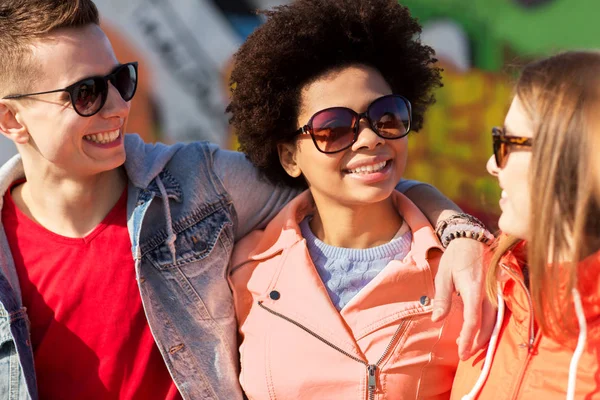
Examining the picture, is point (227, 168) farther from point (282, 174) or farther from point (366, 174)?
point (366, 174)

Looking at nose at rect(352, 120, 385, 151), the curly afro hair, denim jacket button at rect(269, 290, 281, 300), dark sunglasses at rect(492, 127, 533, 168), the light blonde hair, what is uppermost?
the light blonde hair

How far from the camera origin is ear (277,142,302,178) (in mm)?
2703

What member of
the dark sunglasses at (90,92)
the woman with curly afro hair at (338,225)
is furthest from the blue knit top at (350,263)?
the dark sunglasses at (90,92)

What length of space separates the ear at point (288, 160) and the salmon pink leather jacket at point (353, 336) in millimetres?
297

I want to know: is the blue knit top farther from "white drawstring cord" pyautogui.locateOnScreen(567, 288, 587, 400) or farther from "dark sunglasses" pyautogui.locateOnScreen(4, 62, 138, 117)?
"dark sunglasses" pyautogui.locateOnScreen(4, 62, 138, 117)

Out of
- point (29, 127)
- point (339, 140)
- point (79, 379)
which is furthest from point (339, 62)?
point (79, 379)

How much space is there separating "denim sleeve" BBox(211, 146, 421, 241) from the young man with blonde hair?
0.07 metres

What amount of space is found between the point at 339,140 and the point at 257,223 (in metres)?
0.54

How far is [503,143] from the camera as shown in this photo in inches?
75.5

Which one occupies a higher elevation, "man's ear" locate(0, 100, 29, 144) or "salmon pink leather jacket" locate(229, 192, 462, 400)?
"man's ear" locate(0, 100, 29, 144)

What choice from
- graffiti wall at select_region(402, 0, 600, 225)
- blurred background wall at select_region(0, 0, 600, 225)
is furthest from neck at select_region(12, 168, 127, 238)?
graffiti wall at select_region(402, 0, 600, 225)

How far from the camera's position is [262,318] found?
2.51 meters

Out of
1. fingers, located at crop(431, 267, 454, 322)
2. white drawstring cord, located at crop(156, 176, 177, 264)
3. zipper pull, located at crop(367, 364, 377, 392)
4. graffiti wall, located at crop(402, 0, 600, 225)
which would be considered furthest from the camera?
graffiti wall, located at crop(402, 0, 600, 225)

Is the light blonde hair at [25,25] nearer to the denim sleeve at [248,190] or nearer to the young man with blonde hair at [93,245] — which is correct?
the young man with blonde hair at [93,245]
